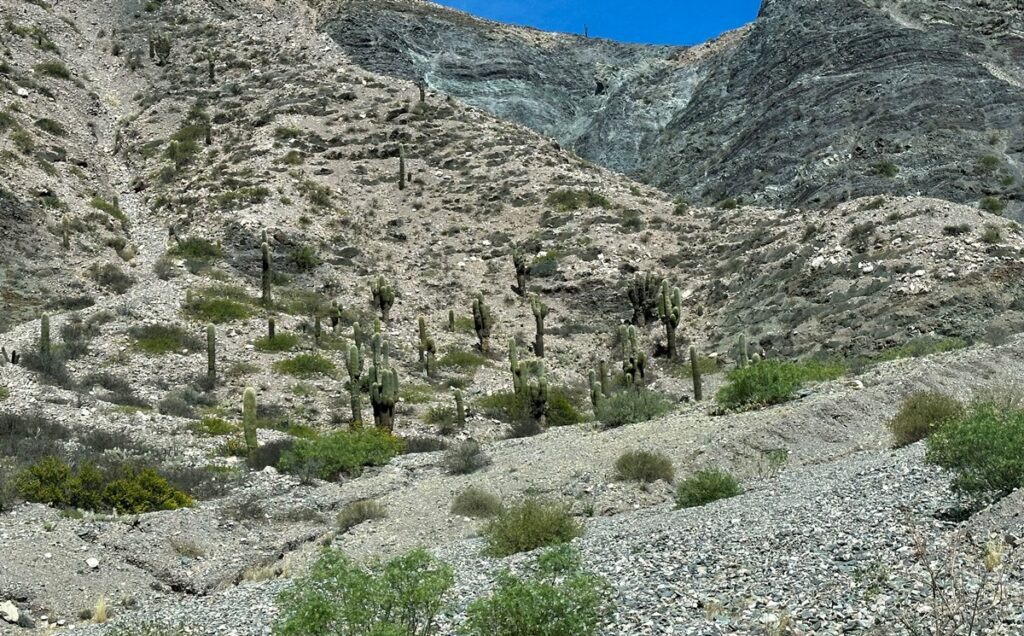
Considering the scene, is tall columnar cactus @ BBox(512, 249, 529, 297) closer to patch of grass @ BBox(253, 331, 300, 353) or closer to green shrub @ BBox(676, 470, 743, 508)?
patch of grass @ BBox(253, 331, 300, 353)

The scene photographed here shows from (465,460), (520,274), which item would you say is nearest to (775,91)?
(520,274)

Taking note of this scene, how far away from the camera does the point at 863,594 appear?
26.5 ft

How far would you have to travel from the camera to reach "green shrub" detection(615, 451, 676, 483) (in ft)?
53.0

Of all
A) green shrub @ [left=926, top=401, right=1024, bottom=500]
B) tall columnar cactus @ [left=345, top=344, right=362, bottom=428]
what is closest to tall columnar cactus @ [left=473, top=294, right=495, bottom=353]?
tall columnar cactus @ [left=345, top=344, right=362, bottom=428]

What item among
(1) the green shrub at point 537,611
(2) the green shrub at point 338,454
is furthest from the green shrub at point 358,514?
(1) the green shrub at point 537,611

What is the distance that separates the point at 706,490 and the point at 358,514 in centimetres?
564

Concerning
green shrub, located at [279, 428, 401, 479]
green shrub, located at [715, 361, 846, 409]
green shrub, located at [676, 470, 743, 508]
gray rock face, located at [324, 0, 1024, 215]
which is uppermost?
gray rock face, located at [324, 0, 1024, 215]

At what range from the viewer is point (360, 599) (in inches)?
309

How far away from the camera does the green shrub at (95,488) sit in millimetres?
15453

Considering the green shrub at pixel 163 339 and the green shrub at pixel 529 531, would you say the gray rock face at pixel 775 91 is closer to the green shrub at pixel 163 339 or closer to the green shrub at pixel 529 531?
the green shrub at pixel 163 339

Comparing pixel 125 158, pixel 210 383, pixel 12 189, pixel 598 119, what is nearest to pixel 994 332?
pixel 210 383

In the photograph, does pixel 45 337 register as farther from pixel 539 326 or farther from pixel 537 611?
pixel 537 611

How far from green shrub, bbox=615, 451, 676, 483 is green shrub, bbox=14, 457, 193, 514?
712cm

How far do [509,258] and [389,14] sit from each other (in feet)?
114
